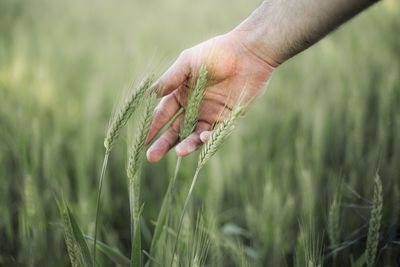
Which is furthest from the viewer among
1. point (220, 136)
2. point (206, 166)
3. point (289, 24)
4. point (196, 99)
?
point (206, 166)

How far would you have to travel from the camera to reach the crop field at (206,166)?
3.24 ft

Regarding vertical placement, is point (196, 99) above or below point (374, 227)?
above

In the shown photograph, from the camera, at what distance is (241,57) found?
48.9 inches

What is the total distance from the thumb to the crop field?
4cm

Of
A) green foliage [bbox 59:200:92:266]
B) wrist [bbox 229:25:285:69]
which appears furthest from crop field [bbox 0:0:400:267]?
wrist [bbox 229:25:285:69]

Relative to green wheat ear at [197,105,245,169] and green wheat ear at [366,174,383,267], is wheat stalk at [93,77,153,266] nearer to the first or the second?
green wheat ear at [197,105,245,169]

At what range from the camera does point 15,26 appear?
4031 millimetres

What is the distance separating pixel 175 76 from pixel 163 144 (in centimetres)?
21

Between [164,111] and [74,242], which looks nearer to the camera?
[74,242]

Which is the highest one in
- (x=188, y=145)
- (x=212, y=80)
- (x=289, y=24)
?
(x=289, y=24)

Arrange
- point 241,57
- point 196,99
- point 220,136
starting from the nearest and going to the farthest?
point 220,136
point 196,99
point 241,57

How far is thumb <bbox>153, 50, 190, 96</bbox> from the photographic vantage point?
3.71 ft

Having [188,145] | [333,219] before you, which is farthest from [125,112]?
[333,219]

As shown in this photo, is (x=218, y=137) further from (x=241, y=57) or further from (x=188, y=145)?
(x=241, y=57)
